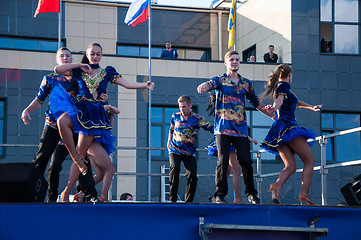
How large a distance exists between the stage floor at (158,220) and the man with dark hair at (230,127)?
1.04 meters

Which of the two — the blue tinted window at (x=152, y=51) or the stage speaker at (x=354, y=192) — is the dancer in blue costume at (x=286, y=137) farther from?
the blue tinted window at (x=152, y=51)

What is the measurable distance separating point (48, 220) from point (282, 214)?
2.25 meters

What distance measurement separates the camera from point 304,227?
239 inches

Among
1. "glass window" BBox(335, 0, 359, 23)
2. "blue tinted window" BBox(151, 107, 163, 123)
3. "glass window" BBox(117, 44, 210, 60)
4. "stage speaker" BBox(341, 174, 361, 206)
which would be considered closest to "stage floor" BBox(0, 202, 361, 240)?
"stage speaker" BBox(341, 174, 361, 206)

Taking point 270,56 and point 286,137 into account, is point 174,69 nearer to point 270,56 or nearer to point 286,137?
point 270,56

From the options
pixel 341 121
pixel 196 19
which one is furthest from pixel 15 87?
pixel 341 121

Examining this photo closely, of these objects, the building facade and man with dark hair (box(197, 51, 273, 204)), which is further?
the building facade

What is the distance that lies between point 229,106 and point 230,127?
253 mm

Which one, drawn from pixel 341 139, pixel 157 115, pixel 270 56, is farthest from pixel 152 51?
pixel 341 139

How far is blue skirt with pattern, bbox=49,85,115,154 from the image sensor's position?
6805 millimetres

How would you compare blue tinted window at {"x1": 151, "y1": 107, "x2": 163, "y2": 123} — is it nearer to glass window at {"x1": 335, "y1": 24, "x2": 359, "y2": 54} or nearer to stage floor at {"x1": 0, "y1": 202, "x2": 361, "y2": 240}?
glass window at {"x1": 335, "y1": 24, "x2": 359, "y2": 54}

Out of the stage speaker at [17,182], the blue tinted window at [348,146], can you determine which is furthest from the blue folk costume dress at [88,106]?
the blue tinted window at [348,146]

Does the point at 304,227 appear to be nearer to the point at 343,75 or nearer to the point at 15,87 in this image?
the point at 15,87

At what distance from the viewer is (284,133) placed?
7.46m
